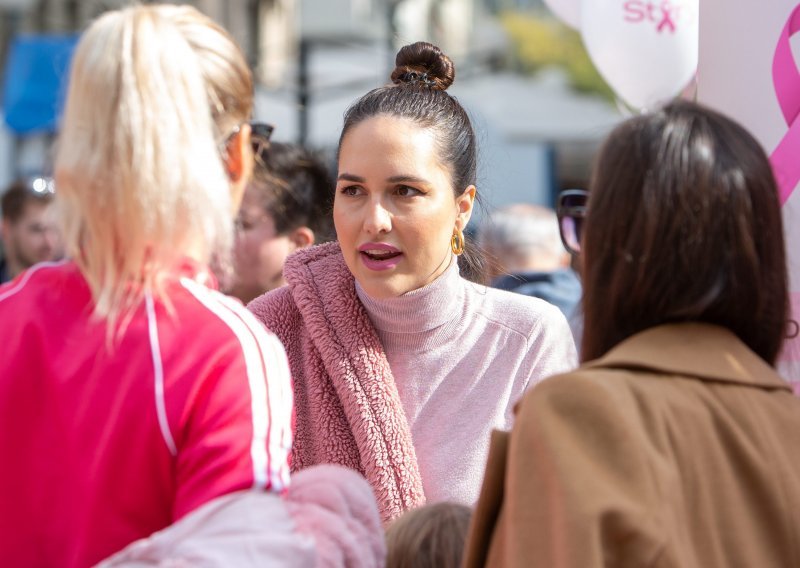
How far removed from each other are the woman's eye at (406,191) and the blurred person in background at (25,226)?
10.6 ft

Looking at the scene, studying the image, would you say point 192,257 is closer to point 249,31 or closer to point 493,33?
point 249,31

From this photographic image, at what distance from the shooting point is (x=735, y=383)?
5.72 feet

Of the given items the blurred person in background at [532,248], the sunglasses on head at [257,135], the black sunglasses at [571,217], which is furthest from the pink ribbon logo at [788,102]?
the blurred person in background at [532,248]

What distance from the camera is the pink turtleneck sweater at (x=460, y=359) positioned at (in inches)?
105

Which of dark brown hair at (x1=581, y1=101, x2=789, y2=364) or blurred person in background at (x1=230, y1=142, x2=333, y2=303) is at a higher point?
dark brown hair at (x1=581, y1=101, x2=789, y2=364)

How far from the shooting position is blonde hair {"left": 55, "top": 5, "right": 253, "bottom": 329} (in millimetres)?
1629

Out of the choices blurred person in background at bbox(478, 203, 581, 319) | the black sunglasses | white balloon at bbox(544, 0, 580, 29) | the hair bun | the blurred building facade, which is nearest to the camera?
the hair bun

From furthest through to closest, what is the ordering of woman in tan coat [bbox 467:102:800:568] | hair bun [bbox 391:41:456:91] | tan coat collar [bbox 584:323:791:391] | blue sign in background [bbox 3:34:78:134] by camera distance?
blue sign in background [bbox 3:34:78:134] → hair bun [bbox 391:41:456:91] → tan coat collar [bbox 584:323:791:391] → woman in tan coat [bbox 467:102:800:568]

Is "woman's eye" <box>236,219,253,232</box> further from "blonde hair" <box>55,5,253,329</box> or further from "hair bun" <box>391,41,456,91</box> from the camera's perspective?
"blonde hair" <box>55,5,253,329</box>

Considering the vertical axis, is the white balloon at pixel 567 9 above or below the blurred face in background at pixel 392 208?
above

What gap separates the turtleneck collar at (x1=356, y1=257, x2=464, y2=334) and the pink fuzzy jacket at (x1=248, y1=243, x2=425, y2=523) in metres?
0.03

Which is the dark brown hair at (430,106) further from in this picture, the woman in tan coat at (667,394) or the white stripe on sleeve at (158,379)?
the white stripe on sleeve at (158,379)

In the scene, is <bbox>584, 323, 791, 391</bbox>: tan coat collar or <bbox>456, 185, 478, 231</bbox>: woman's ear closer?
<bbox>584, 323, 791, 391</bbox>: tan coat collar

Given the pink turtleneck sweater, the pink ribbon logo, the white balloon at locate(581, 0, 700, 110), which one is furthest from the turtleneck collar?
the white balloon at locate(581, 0, 700, 110)
